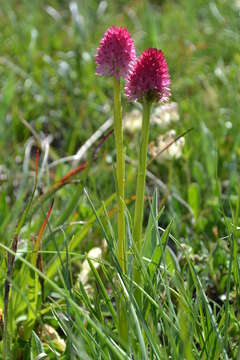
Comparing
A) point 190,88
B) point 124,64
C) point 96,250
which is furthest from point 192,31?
point 124,64

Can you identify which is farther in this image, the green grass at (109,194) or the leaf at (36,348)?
the leaf at (36,348)

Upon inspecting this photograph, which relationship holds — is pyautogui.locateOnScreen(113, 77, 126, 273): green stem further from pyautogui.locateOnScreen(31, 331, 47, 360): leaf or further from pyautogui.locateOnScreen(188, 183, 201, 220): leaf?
pyautogui.locateOnScreen(188, 183, 201, 220): leaf

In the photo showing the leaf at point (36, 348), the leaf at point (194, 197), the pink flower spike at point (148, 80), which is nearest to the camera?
the pink flower spike at point (148, 80)

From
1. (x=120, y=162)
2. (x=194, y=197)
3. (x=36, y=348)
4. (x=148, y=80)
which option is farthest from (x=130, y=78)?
(x=194, y=197)

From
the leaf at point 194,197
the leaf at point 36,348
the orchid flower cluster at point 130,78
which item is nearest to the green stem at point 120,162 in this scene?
the orchid flower cluster at point 130,78

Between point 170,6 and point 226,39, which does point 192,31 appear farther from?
point 170,6

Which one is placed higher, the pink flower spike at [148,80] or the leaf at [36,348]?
the pink flower spike at [148,80]

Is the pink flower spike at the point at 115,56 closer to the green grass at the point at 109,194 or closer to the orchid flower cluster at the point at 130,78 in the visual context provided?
the orchid flower cluster at the point at 130,78

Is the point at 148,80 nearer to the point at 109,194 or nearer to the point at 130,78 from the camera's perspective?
the point at 130,78
